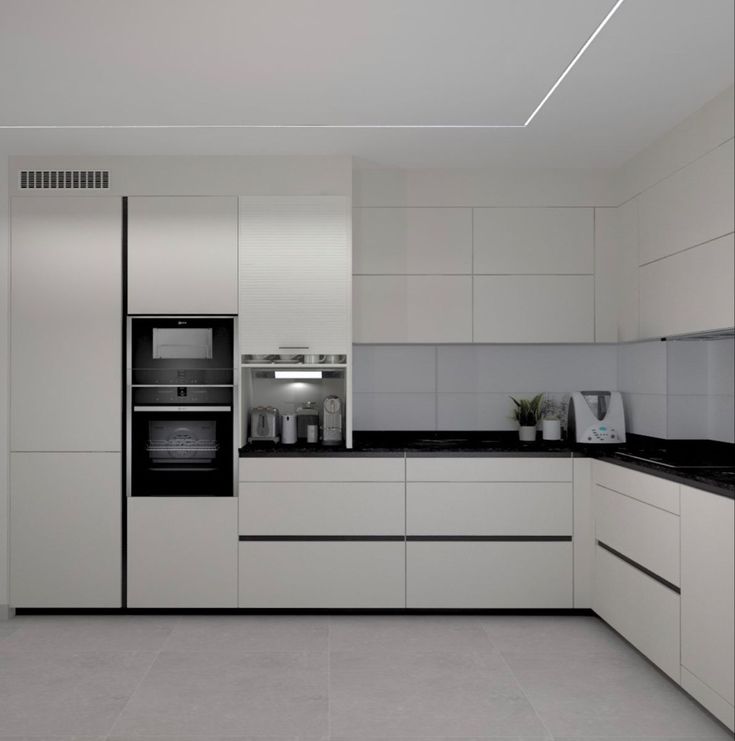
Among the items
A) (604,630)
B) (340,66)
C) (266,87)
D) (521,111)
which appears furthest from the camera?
(604,630)

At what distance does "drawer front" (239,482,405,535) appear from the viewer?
3.98 metres

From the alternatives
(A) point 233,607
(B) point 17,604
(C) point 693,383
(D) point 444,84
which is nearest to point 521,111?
(D) point 444,84

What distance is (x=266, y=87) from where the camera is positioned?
10.1 feet

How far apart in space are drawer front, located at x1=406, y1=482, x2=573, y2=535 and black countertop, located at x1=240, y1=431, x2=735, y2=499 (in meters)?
0.18

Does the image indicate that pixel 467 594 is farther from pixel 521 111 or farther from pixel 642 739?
pixel 521 111

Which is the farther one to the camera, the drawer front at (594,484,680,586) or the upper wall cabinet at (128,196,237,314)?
the upper wall cabinet at (128,196,237,314)

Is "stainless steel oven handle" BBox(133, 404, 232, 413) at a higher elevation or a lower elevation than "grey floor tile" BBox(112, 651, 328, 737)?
higher

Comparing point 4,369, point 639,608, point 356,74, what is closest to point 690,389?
point 639,608

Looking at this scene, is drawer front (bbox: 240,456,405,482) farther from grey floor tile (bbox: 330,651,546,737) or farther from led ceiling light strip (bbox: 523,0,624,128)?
led ceiling light strip (bbox: 523,0,624,128)

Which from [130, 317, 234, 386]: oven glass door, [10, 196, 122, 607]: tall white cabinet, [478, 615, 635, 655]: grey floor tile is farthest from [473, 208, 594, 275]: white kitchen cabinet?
[10, 196, 122, 607]: tall white cabinet

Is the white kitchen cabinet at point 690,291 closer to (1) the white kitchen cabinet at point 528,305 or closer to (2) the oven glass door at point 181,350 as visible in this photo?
(1) the white kitchen cabinet at point 528,305

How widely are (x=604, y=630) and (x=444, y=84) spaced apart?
2712 mm

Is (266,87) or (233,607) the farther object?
(233,607)

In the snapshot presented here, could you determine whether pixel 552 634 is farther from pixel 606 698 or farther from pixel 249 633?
pixel 249 633
